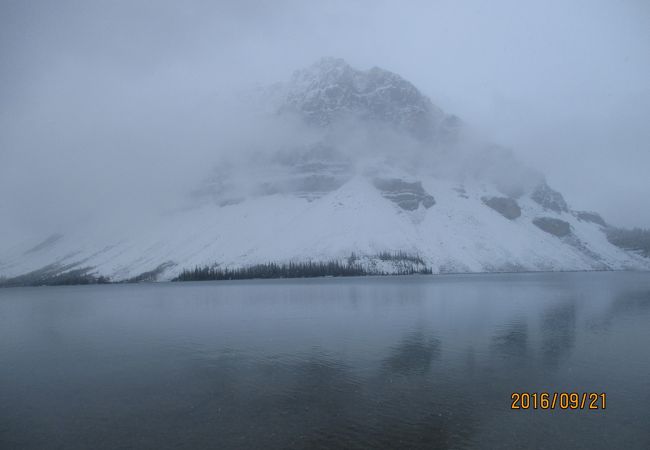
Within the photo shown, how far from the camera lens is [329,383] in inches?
1518

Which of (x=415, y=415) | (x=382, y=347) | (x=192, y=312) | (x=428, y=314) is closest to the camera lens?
(x=415, y=415)

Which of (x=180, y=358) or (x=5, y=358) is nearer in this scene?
(x=180, y=358)

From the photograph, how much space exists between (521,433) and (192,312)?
283 feet

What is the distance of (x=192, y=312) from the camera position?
10006cm

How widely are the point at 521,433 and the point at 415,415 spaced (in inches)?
276

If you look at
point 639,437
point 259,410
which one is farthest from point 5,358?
point 639,437

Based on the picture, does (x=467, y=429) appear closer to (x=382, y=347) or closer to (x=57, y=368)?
(x=382, y=347)

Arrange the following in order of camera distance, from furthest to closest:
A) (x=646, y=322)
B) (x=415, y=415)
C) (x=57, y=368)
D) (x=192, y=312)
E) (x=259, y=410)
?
(x=192, y=312) → (x=646, y=322) → (x=57, y=368) → (x=259, y=410) → (x=415, y=415)

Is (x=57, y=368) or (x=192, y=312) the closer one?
(x=57, y=368)

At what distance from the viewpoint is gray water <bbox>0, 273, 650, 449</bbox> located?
27469mm

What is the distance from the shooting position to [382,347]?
5319 cm

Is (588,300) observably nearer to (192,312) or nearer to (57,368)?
(192,312)

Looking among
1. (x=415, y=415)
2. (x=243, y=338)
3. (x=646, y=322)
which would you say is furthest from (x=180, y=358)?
(x=646, y=322)

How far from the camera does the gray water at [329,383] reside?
2747 centimetres
